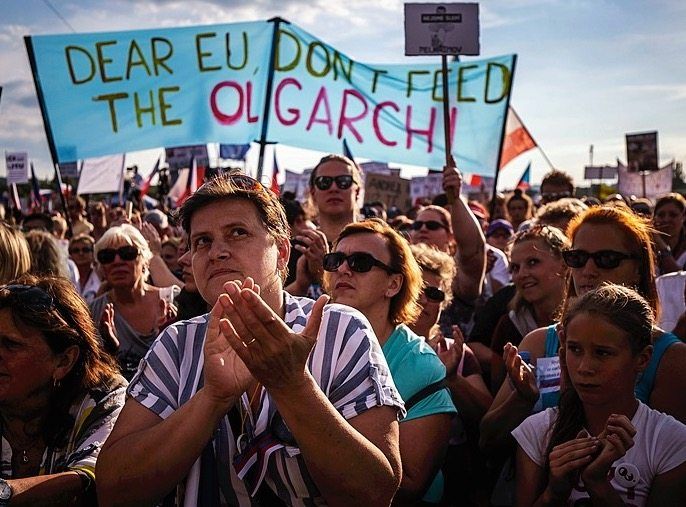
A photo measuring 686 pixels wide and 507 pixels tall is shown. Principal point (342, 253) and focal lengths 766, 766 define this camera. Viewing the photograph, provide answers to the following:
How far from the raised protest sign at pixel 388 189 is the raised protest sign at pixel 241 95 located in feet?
7.45

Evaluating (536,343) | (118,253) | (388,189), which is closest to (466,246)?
(536,343)

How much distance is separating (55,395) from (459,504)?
75.0 inches

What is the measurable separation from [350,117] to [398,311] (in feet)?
16.3

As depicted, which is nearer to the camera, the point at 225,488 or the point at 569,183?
the point at 225,488

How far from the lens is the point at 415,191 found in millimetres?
14062

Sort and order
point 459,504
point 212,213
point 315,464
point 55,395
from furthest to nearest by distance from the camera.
Answer: 1. point 459,504
2. point 55,395
3. point 212,213
4. point 315,464

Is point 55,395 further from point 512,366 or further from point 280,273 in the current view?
point 512,366

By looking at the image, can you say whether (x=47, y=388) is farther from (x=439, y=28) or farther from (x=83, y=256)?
(x=83, y=256)

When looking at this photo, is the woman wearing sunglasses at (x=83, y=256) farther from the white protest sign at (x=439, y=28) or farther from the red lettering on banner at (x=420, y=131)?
the white protest sign at (x=439, y=28)

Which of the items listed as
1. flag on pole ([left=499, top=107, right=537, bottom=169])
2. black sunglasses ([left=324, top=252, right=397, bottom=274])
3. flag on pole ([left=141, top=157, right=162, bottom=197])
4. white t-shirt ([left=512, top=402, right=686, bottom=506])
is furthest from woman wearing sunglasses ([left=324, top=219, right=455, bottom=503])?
flag on pole ([left=141, top=157, right=162, bottom=197])

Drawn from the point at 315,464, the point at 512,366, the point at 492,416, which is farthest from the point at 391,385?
the point at 492,416

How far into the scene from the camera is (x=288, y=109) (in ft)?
25.0

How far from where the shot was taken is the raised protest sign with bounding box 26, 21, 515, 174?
7.06 meters

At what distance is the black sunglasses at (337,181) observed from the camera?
465 centimetres
